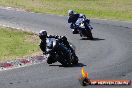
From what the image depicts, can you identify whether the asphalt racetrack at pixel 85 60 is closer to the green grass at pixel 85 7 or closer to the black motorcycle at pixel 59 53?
the black motorcycle at pixel 59 53

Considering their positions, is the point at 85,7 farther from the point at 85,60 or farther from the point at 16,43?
the point at 85,60

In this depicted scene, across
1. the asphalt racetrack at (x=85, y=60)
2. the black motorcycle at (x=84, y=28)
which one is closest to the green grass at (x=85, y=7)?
the asphalt racetrack at (x=85, y=60)

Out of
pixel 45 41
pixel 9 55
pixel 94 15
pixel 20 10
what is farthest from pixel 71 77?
pixel 20 10

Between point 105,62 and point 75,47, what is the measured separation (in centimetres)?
601

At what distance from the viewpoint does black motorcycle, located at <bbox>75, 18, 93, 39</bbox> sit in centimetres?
3284

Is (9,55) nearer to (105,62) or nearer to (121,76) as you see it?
(105,62)

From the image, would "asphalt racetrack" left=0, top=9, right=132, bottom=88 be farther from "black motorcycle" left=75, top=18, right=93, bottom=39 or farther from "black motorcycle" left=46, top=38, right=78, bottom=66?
"black motorcycle" left=75, top=18, right=93, bottom=39

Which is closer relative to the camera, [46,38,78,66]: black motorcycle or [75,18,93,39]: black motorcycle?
[46,38,78,66]: black motorcycle

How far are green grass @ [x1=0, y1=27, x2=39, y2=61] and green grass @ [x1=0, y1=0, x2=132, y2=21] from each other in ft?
46.2

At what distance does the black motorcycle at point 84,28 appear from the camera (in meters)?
32.8

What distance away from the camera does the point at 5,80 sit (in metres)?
19.3

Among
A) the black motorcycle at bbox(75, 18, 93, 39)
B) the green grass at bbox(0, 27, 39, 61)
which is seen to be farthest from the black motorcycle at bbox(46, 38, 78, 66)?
the black motorcycle at bbox(75, 18, 93, 39)

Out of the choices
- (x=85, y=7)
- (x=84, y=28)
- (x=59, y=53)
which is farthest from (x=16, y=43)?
(x=85, y=7)

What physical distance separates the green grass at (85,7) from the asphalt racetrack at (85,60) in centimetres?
699
